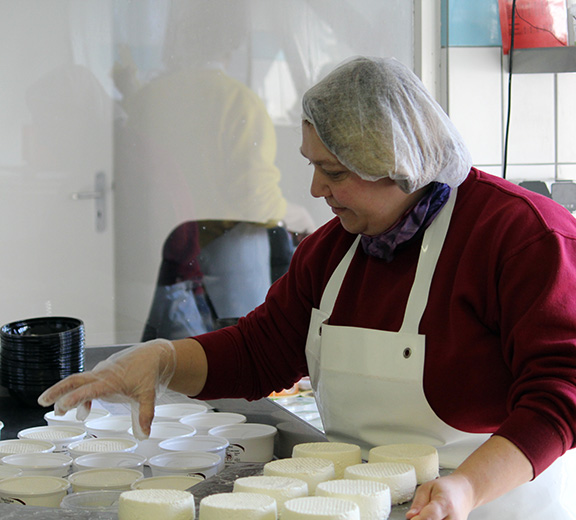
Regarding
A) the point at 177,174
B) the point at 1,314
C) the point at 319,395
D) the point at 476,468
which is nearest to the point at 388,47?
the point at 177,174

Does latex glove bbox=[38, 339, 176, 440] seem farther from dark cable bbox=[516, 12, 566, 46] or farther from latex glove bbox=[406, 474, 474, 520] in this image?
dark cable bbox=[516, 12, 566, 46]

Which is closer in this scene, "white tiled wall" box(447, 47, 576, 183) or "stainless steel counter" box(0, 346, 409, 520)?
"stainless steel counter" box(0, 346, 409, 520)

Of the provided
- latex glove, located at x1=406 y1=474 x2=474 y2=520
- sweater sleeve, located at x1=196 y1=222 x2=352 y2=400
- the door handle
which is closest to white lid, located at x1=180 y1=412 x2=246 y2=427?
sweater sleeve, located at x1=196 y1=222 x2=352 y2=400

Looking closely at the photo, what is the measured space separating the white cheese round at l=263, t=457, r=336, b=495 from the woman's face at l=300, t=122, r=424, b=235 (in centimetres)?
43

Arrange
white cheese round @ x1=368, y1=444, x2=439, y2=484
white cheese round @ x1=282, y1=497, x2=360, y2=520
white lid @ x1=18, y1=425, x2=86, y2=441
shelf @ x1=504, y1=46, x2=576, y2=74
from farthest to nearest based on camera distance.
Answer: shelf @ x1=504, y1=46, x2=576, y2=74 → white lid @ x1=18, y1=425, x2=86, y2=441 → white cheese round @ x1=368, y1=444, x2=439, y2=484 → white cheese round @ x1=282, y1=497, x2=360, y2=520

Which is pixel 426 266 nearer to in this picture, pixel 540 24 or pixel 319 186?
pixel 319 186

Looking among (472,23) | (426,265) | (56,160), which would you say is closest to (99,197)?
(56,160)

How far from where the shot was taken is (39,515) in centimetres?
102

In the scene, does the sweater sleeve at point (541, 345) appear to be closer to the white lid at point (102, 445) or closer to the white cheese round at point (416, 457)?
the white cheese round at point (416, 457)

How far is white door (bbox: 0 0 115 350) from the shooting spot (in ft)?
9.93

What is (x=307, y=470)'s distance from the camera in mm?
1099

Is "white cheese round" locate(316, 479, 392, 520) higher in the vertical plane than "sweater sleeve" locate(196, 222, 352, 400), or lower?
lower

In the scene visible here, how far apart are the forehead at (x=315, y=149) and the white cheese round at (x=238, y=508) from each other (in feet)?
1.91

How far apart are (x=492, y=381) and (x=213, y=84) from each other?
228 cm
